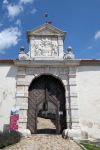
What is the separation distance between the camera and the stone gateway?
12.1 meters

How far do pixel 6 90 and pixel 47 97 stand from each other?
2.18 metres

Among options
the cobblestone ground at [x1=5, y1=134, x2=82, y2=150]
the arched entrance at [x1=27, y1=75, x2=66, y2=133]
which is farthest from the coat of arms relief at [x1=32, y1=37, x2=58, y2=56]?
the cobblestone ground at [x1=5, y1=134, x2=82, y2=150]

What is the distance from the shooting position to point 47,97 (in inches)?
504

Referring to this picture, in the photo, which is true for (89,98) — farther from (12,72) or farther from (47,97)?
(12,72)

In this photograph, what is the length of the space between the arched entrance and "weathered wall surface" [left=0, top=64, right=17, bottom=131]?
99 centimetres

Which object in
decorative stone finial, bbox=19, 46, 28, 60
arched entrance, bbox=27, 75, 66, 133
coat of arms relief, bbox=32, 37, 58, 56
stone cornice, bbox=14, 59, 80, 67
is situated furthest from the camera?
coat of arms relief, bbox=32, 37, 58, 56

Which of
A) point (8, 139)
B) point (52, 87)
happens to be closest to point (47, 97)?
point (52, 87)

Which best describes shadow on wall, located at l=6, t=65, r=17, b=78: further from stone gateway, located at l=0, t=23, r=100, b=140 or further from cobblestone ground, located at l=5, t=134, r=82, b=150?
cobblestone ground, located at l=5, t=134, r=82, b=150

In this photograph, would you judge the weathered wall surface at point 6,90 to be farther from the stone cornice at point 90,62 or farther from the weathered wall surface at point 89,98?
the stone cornice at point 90,62

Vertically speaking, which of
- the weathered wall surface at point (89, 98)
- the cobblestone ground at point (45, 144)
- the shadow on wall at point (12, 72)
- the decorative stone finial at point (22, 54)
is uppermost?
the decorative stone finial at point (22, 54)

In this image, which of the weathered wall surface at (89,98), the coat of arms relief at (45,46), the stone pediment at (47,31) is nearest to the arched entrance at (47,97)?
the weathered wall surface at (89,98)

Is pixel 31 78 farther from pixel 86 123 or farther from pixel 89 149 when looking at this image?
pixel 89 149

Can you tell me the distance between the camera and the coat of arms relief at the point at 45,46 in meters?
13.2

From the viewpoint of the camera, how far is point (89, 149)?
31.2 ft
